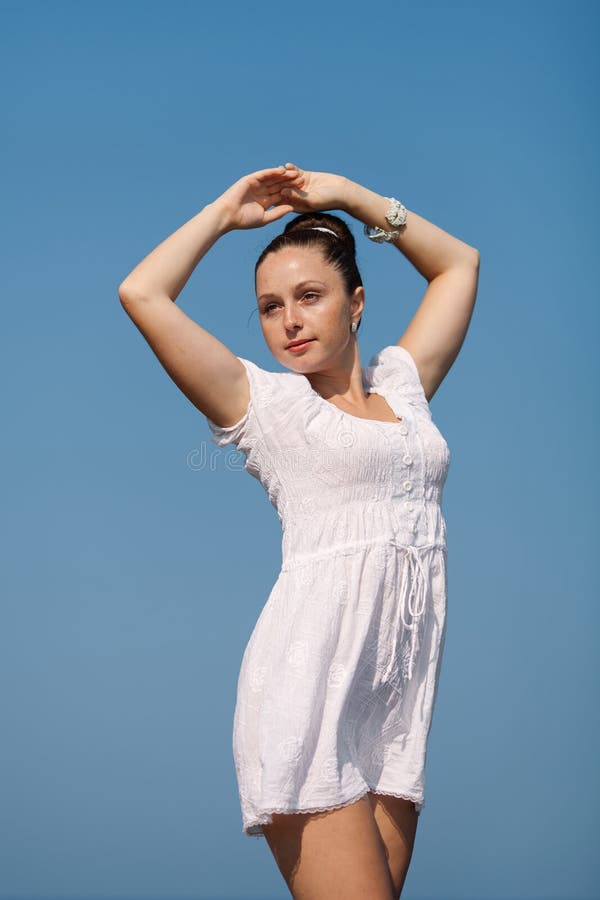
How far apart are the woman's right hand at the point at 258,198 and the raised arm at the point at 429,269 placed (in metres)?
0.06

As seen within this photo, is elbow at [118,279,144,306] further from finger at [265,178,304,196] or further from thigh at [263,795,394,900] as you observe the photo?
thigh at [263,795,394,900]

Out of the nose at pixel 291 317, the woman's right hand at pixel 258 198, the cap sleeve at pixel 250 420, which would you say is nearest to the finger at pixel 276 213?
the woman's right hand at pixel 258 198

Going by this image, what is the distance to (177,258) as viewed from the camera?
2.55m

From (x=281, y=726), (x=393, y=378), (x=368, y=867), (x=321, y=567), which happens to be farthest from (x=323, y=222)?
(x=368, y=867)

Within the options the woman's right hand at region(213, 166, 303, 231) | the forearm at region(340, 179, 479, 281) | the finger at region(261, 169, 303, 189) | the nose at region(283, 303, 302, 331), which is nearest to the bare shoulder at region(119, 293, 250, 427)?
the nose at region(283, 303, 302, 331)

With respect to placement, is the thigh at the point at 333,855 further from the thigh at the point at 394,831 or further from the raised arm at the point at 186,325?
the raised arm at the point at 186,325

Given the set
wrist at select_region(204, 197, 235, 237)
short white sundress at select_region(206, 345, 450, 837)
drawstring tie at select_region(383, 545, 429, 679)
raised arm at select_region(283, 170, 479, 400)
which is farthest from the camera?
raised arm at select_region(283, 170, 479, 400)

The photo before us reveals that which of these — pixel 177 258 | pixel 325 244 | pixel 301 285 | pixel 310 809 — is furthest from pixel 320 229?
pixel 310 809

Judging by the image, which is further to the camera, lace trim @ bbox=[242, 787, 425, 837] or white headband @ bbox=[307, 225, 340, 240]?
white headband @ bbox=[307, 225, 340, 240]

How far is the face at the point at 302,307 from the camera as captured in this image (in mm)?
2703

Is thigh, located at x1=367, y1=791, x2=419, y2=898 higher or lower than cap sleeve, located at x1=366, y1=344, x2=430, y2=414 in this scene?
lower

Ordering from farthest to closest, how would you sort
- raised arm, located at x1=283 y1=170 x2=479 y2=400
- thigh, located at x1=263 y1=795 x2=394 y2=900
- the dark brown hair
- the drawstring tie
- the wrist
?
raised arm, located at x1=283 y1=170 x2=479 y2=400 → the dark brown hair → the wrist → the drawstring tie → thigh, located at x1=263 y1=795 x2=394 y2=900

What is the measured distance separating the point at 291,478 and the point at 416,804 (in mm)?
756

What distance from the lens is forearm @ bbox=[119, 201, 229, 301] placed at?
247 centimetres
